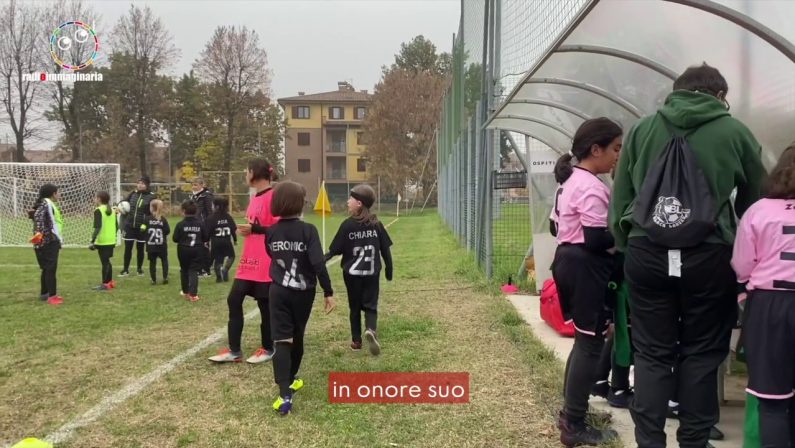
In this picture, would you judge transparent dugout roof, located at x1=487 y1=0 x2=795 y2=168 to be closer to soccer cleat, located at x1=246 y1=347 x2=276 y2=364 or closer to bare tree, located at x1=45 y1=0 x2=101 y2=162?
soccer cleat, located at x1=246 y1=347 x2=276 y2=364

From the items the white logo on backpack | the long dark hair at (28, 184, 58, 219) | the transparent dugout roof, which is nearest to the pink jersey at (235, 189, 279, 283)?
the transparent dugout roof

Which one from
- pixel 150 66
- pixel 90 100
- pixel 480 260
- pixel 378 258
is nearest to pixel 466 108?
pixel 480 260

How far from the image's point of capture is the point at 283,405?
3881 millimetres

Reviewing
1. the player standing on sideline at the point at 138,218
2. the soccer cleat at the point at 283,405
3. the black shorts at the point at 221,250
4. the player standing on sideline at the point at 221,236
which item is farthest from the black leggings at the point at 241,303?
the player standing on sideline at the point at 138,218

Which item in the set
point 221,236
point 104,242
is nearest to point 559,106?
point 221,236

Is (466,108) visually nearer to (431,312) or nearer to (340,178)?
(431,312)

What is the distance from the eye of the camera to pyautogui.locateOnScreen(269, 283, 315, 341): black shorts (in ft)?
13.1

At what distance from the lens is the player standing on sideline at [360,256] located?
546cm

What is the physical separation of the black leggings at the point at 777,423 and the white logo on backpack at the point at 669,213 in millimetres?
852

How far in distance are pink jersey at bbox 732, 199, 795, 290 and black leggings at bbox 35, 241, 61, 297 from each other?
8313mm

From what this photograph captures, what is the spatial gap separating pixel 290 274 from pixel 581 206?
204 centimetres

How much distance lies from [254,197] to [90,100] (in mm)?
53125

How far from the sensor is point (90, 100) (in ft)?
165

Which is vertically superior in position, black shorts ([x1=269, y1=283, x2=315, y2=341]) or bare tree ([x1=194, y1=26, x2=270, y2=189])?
bare tree ([x1=194, y1=26, x2=270, y2=189])
